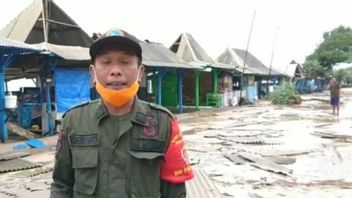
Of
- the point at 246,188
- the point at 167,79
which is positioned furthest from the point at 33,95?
the point at 167,79

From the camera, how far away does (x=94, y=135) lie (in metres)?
1.99

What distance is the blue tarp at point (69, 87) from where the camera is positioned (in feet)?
47.7

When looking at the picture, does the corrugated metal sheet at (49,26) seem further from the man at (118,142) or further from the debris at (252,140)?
the man at (118,142)

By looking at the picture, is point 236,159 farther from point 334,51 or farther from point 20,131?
point 334,51

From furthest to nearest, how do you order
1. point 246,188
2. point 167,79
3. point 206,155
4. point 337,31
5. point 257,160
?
point 337,31
point 167,79
point 206,155
point 257,160
point 246,188

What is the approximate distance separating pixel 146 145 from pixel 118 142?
12 cm

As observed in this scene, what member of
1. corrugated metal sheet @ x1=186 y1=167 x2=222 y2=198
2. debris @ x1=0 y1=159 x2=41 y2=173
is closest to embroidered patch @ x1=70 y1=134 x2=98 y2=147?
corrugated metal sheet @ x1=186 y1=167 x2=222 y2=198

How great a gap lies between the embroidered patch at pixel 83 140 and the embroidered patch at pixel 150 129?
0.72 feet

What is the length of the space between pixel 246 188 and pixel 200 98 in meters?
23.7

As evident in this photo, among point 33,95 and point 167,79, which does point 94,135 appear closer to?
point 33,95

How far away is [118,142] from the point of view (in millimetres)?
1973

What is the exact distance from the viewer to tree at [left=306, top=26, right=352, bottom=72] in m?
64.8

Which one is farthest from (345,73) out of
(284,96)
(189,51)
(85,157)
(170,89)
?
(85,157)

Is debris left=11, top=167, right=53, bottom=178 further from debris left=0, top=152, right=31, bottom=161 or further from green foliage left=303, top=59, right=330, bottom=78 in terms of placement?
green foliage left=303, top=59, right=330, bottom=78
